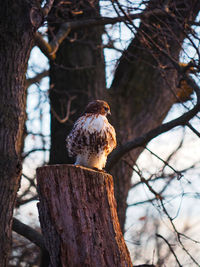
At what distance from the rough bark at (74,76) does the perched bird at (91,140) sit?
6.49 ft

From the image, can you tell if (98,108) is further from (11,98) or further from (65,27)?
(65,27)

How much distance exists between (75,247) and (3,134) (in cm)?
162

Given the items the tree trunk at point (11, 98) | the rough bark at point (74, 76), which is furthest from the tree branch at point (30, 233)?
the tree trunk at point (11, 98)

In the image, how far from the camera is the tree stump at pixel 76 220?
3879mm

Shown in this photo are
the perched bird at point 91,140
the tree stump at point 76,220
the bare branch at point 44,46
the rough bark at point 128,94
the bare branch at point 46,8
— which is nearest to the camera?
the tree stump at point 76,220

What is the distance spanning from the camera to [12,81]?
5.12m

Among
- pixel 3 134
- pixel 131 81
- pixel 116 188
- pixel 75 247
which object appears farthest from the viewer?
pixel 131 81

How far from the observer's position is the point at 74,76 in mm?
7754

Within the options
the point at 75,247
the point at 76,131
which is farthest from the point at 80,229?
the point at 76,131

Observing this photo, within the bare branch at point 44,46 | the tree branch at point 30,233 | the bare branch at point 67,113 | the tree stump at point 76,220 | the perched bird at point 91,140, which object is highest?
the bare branch at point 44,46

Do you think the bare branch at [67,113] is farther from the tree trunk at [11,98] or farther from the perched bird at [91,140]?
the tree trunk at [11,98]

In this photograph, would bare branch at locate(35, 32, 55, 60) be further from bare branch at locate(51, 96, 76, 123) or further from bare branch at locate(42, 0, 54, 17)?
bare branch at locate(42, 0, 54, 17)

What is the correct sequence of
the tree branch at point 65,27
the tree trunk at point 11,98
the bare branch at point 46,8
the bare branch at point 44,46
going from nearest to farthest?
the tree trunk at point 11,98 → the bare branch at point 46,8 → the tree branch at point 65,27 → the bare branch at point 44,46

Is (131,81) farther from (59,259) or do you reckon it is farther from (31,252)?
(59,259)
